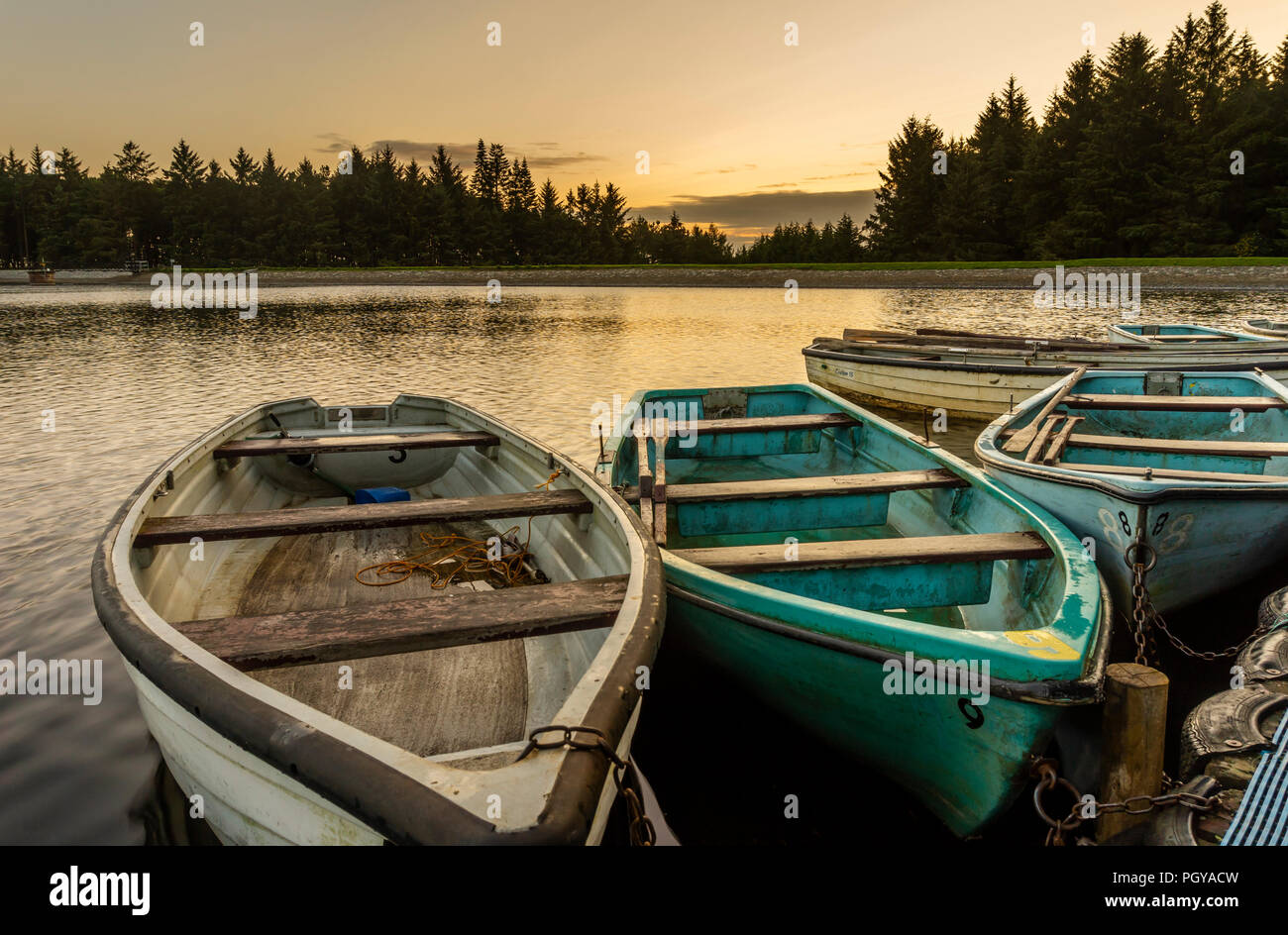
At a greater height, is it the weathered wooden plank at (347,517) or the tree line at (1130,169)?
the tree line at (1130,169)

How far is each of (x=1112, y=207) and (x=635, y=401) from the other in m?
68.4

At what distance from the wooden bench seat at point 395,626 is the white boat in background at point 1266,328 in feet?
57.6

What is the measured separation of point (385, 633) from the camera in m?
3.05

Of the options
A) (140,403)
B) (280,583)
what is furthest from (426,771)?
(140,403)

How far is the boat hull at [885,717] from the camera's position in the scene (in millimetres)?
3207

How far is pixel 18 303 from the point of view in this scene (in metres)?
51.8

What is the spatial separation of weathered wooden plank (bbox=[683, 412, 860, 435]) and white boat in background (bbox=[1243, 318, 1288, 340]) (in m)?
12.8

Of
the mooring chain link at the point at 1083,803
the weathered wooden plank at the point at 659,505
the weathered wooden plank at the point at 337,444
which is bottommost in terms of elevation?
the mooring chain link at the point at 1083,803
